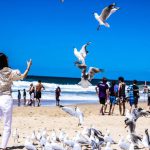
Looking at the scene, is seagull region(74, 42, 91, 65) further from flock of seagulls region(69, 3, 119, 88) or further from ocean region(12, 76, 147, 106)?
ocean region(12, 76, 147, 106)

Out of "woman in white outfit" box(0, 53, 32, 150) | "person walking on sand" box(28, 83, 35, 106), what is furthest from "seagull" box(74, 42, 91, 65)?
"person walking on sand" box(28, 83, 35, 106)

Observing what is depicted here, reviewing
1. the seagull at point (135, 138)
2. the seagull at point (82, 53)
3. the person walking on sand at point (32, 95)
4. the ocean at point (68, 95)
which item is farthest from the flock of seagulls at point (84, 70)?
A: the person walking on sand at point (32, 95)

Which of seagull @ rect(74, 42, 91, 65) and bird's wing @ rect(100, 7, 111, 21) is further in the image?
bird's wing @ rect(100, 7, 111, 21)

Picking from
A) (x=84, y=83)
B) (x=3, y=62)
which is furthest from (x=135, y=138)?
(x=3, y=62)

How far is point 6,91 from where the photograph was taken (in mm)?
8930

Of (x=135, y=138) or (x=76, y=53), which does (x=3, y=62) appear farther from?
(x=135, y=138)

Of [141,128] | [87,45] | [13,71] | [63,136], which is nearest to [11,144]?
[63,136]

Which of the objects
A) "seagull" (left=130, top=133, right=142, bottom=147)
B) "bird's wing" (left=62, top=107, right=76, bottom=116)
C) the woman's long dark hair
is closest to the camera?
the woman's long dark hair

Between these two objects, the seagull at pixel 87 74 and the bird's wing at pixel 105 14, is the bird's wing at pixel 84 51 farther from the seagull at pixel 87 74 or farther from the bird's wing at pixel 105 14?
the bird's wing at pixel 105 14

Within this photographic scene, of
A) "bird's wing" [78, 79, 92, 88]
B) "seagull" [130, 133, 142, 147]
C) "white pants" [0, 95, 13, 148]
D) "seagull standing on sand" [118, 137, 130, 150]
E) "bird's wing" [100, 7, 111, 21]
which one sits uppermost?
"bird's wing" [100, 7, 111, 21]

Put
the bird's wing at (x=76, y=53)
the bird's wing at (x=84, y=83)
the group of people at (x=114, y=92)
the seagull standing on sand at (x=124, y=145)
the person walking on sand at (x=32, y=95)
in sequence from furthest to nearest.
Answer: the person walking on sand at (x=32, y=95)
the group of people at (x=114, y=92)
the bird's wing at (x=76, y=53)
the bird's wing at (x=84, y=83)
the seagull standing on sand at (x=124, y=145)

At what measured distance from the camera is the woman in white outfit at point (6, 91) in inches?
348

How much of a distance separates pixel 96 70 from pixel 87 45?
0.84 m

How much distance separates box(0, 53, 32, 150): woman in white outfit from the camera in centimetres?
883
